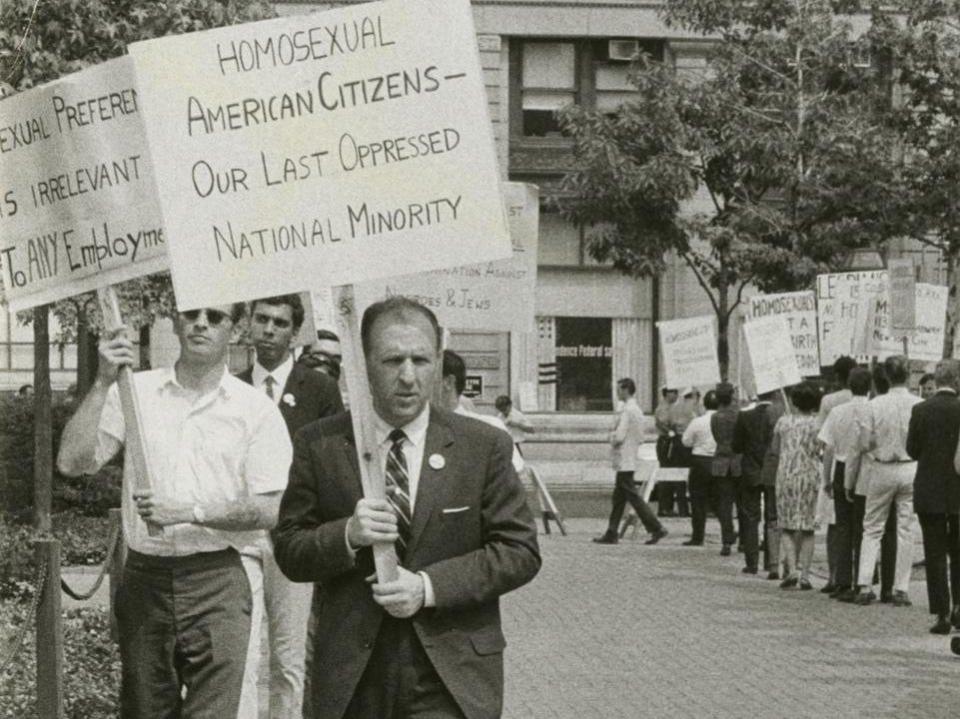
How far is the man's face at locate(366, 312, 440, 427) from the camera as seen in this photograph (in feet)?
19.4

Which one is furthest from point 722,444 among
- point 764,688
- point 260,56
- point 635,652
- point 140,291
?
point 260,56

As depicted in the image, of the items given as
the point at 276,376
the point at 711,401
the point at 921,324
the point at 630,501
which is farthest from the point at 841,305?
the point at 276,376

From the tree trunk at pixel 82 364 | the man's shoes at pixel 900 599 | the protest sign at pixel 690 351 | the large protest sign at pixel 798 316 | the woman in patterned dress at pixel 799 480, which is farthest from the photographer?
the protest sign at pixel 690 351

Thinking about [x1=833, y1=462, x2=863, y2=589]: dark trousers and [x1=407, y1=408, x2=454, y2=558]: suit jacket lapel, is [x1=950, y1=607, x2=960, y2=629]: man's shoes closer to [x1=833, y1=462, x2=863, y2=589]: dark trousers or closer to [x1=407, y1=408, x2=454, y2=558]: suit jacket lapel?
[x1=833, y1=462, x2=863, y2=589]: dark trousers

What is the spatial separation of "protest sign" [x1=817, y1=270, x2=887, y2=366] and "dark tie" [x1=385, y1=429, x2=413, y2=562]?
19845 millimetres

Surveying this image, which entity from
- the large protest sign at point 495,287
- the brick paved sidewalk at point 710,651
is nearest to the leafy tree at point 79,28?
the large protest sign at point 495,287

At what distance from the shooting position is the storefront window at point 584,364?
40625 mm

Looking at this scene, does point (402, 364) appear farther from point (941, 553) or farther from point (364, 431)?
point (941, 553)

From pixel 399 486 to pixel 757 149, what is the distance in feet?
86.8

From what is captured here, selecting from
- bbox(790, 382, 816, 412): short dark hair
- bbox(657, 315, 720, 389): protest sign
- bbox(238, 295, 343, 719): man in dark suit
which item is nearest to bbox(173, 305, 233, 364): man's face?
bbox(238, 295, 343, 719): man in dark suit

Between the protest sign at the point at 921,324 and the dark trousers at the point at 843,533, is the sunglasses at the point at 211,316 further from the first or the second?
Answer: the protest sign at the point at 921,324

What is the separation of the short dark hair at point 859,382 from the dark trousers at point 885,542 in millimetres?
820

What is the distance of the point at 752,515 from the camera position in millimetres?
21766

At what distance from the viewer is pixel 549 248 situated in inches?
1642
